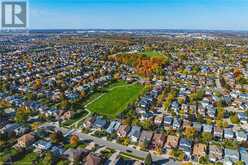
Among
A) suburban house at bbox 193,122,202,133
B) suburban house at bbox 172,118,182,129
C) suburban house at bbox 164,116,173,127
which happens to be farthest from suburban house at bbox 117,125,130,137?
suburban house at bbox 193,122,202,133

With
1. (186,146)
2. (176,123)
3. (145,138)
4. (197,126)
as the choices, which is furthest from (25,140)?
(197,126)

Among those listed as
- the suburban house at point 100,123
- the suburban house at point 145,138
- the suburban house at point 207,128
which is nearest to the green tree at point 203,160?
the suburban house at point 145,138

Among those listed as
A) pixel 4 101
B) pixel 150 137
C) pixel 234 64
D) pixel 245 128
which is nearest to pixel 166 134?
pixel 150 137

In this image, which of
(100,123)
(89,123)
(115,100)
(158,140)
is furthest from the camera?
(115,100)

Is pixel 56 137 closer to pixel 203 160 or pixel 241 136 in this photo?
pixel 203 160

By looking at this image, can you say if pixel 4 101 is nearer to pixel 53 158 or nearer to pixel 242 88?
pixel 53 158

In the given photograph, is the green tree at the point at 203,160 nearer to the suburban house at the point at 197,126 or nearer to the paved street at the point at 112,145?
the paved street at the point at 112,145
